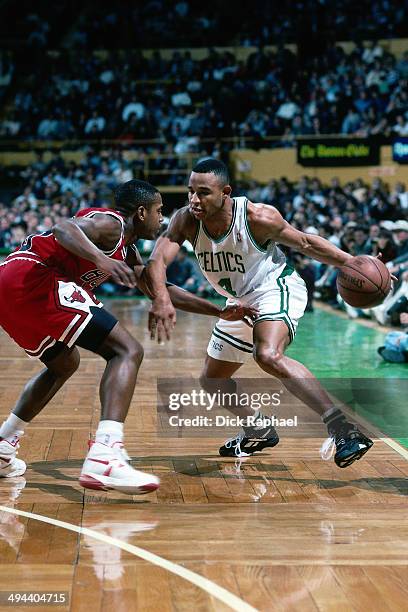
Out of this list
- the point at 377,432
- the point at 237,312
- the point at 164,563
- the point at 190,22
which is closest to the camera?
the point at 164,563

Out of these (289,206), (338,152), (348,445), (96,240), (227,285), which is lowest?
(289,206)

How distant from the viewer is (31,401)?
5457mm

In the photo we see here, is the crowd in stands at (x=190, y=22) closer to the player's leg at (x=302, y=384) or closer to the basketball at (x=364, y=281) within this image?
the basketball at (x=364, y=281)

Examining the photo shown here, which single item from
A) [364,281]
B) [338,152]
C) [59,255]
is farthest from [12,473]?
[338,152]

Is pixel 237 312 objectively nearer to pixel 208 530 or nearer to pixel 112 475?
pixel 112 475

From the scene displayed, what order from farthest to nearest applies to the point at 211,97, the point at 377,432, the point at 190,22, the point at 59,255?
the point at 190,22, the point at 211,97, the point at 377,432, the point at 59,255

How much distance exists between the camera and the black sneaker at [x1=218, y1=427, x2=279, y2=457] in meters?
5.99

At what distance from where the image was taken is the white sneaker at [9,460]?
535 centimetres

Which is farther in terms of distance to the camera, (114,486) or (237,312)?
(237,312)

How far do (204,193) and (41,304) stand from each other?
3.86 feet

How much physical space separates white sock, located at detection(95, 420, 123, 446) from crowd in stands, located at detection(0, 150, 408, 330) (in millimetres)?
8579

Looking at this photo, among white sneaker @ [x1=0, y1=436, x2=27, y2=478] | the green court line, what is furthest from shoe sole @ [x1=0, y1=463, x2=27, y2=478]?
the green court line

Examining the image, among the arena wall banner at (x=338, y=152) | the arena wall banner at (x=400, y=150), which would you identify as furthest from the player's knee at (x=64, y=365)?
the arena wall banner at (x=338, y=152)

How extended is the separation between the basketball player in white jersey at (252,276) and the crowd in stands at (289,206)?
290 inches
